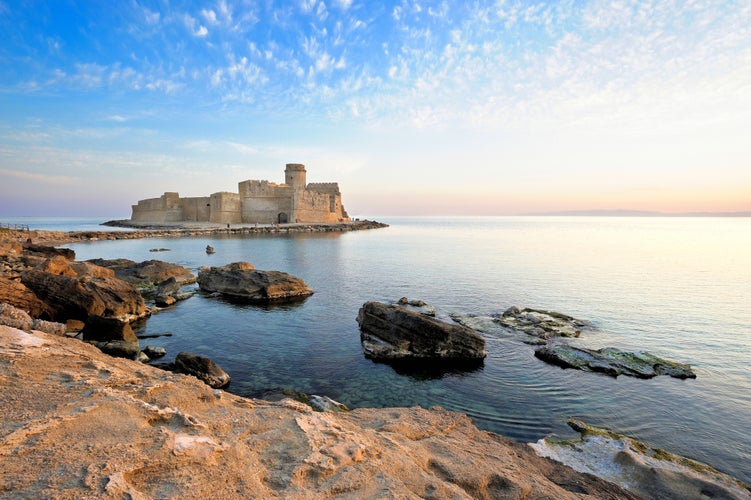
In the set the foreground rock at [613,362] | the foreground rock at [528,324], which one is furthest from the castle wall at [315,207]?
the foreground rock at [613,362]

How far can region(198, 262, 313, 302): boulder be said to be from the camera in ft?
54.8

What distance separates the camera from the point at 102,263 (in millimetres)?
21328

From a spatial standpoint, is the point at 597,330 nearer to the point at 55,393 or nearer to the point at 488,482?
the point at 488,482

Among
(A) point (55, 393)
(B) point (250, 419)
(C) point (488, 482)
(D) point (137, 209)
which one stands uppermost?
(D) point (137, 209)

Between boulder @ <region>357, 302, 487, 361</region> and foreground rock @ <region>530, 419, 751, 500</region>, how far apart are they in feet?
12.7

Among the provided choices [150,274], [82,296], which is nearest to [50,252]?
[150,274]

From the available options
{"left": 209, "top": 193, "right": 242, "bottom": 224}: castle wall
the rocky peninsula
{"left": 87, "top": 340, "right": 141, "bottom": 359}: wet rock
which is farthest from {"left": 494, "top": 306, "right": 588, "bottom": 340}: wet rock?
{"left": 209, "top": 193, "right": 242, "bottom": 224}: castle wall

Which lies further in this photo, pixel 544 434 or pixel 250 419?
pixel 544 434

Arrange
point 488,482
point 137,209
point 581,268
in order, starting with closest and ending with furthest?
point 488,482
point 581,268
point 137,209

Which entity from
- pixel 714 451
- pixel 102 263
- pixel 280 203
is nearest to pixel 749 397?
pixel 714 451

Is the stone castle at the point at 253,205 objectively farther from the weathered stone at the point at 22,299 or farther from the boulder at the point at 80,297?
the weathered stone at the point at 22,299

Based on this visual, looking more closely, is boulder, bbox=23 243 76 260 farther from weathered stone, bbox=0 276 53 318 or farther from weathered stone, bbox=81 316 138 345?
weathered stone, bbox=81 316 138 345

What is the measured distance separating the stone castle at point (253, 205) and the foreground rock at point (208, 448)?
61.7 metres

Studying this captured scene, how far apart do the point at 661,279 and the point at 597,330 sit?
13614 millimetres
